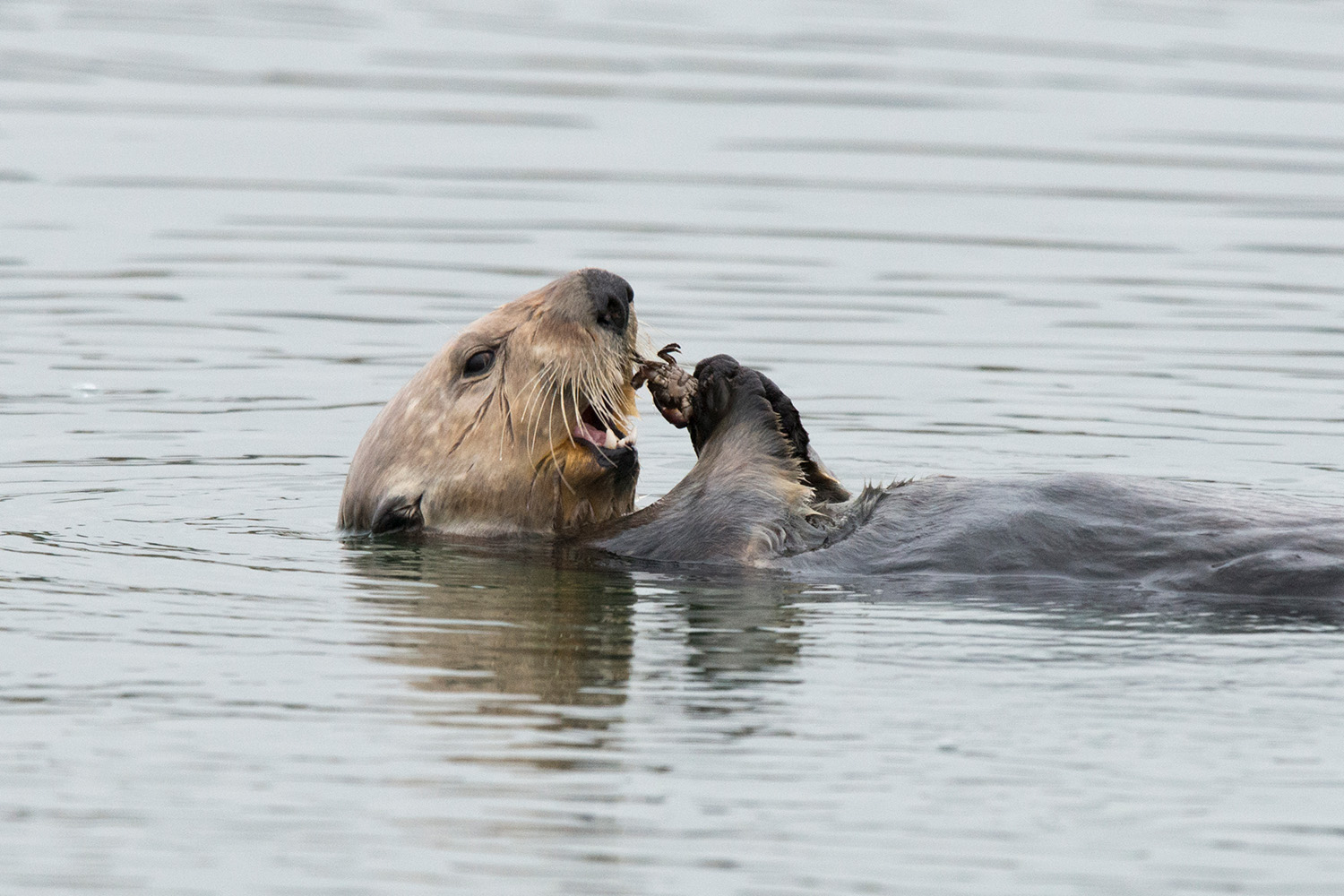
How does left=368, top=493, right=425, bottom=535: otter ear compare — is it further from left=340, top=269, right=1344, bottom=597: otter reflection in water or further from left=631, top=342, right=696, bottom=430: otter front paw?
left=631, top=342, right=696, bottom=430: otter front paw

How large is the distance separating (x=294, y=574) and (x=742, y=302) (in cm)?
524

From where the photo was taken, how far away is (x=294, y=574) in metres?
6.26

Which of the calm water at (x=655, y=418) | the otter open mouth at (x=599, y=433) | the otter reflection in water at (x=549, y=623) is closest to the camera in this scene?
the calm water at (x=655, y=418)

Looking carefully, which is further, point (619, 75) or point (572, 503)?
point (619, 75)

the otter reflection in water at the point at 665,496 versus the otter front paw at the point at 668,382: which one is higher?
the otter front paw at the point at 668,382

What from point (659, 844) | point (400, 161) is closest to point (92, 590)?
point (659, 844)

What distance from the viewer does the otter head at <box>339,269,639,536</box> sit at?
6531 mm

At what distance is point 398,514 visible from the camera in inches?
264

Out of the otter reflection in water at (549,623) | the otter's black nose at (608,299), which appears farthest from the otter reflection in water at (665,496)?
the otter reflection in water at (549,623)

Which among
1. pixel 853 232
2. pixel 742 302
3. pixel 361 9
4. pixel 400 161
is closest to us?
pixel 742 302

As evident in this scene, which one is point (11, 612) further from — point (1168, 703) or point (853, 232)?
point (853, 232)

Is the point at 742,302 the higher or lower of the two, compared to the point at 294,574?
higher

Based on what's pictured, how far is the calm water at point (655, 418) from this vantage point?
4074 millimetres

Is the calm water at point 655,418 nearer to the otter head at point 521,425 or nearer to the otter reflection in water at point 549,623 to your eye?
the otter reflection in water at point 549,623
